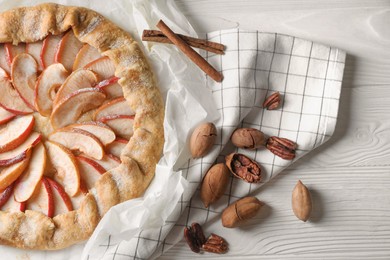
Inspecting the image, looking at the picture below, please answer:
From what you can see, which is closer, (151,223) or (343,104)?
(151,223)

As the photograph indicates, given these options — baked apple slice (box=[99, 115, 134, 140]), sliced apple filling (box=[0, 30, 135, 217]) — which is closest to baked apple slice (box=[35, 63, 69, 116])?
sliced apple filling (box=[0, 30, 135, 217])

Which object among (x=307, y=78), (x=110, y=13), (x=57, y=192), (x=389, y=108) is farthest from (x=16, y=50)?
(x=389, y=108)

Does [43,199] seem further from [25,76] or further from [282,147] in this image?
[282,147]

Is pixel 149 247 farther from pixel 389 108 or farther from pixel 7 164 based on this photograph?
pixel 389 108

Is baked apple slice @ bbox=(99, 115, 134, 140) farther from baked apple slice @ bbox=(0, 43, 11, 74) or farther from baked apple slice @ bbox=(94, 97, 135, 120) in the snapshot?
baked apple slice @ bbox=(0, 43, 11, 74)

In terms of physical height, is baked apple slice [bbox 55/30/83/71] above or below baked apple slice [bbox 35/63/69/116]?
above
